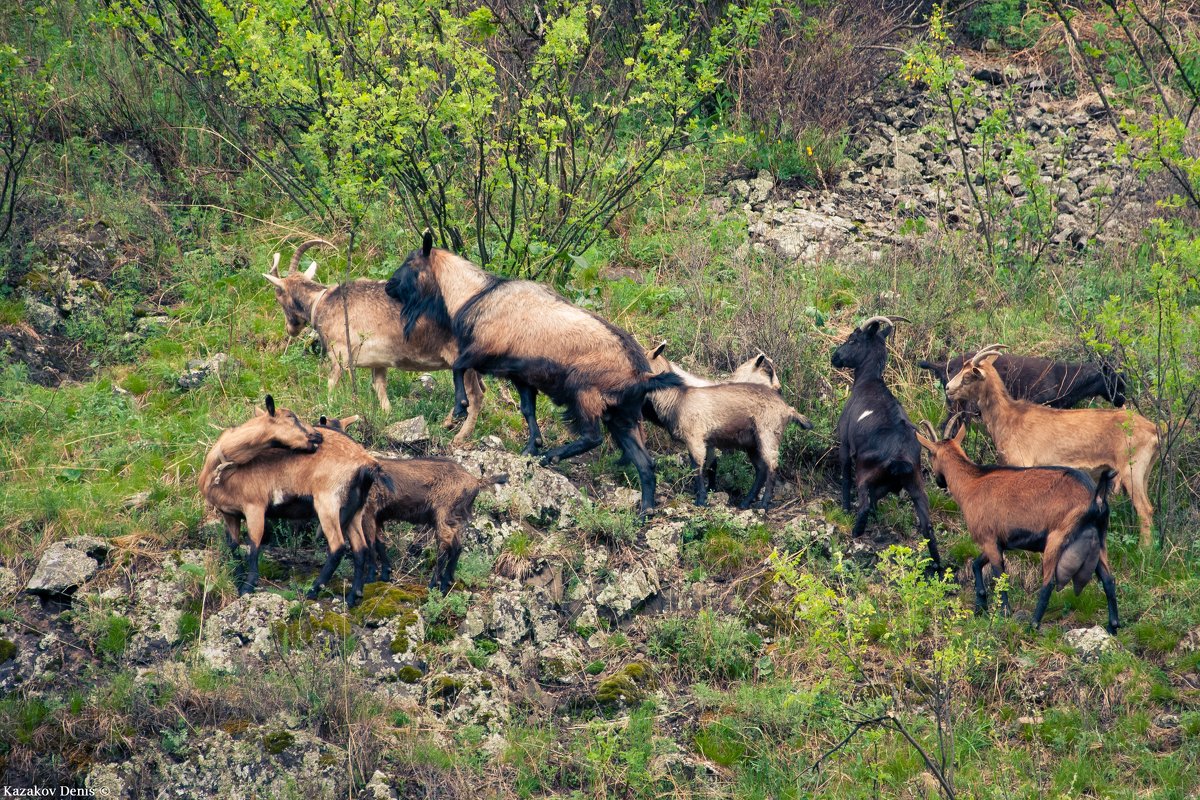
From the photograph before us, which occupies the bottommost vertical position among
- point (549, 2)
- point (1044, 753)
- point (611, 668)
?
point (1044, 753)

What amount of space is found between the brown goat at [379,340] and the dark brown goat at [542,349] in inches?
6.5

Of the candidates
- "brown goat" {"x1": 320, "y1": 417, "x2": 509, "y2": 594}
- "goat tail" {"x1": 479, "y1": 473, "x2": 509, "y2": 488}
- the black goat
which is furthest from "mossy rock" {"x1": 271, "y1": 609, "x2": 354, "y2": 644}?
the black goat

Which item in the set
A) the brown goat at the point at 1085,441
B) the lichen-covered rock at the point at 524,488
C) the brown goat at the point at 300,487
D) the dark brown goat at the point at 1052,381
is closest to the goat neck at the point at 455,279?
the lichen-covered rock at the point at 524,488

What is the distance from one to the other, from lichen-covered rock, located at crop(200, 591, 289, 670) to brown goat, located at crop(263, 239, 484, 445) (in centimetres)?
259

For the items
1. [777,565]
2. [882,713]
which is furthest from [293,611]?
[882,713]

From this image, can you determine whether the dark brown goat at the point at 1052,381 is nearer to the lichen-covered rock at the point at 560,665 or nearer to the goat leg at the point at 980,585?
the goat leg at the point at 980,585

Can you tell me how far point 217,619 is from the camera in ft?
26.6

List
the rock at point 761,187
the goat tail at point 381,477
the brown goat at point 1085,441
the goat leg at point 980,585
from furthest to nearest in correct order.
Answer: the rock at point 761,187 → the brown goat at point 1085,441 → the goat leg at point 980,585 → the goat tail at point 381,477

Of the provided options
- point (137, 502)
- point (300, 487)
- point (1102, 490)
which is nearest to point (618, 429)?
point (300, 487)

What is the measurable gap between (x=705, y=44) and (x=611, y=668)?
9.32 meters

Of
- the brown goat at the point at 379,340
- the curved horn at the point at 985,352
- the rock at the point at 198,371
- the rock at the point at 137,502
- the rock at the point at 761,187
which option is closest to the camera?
the rock at the point at 137,502

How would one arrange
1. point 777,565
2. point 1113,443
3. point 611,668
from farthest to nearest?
Answer: point 1113,443
point 611,668
point 777,565

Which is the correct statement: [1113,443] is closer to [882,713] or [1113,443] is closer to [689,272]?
[882,713]

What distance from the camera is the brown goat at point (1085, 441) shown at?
976 centimetres
